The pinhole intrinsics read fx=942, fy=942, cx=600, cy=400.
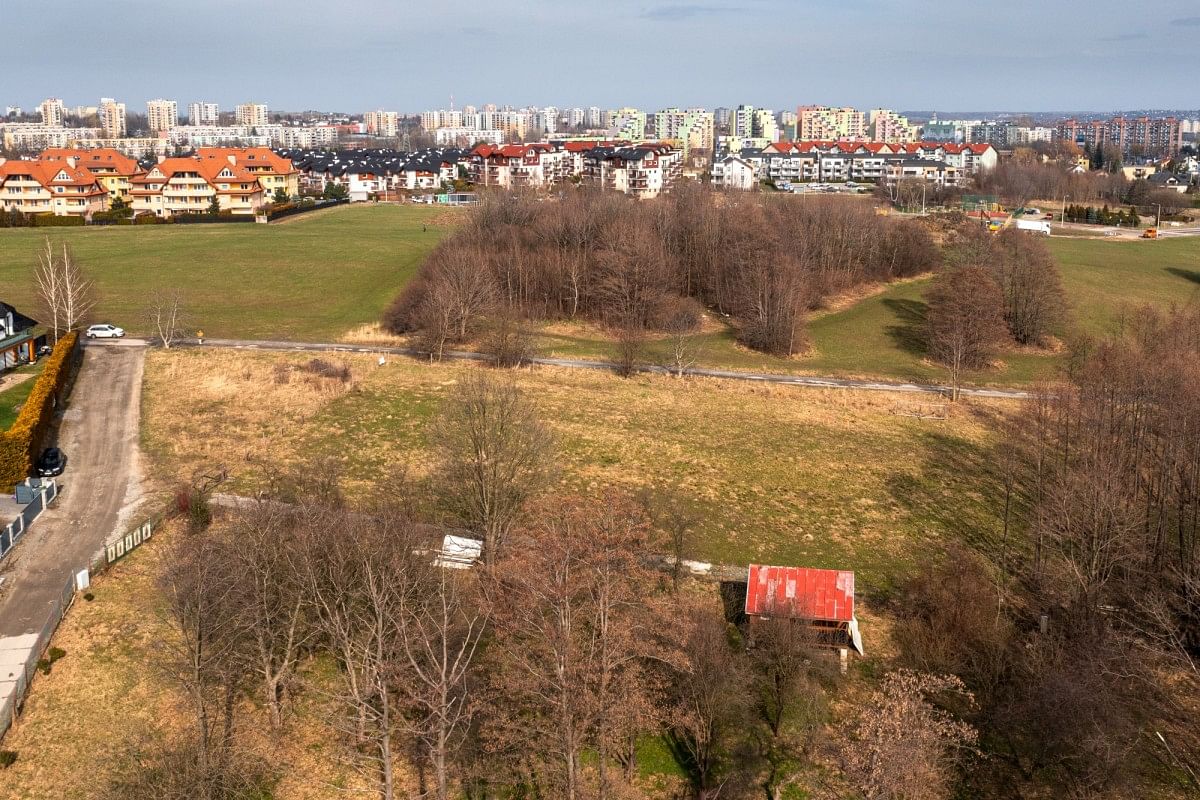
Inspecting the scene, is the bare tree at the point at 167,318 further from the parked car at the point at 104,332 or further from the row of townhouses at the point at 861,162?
the row of townhouses at the point at 861,162

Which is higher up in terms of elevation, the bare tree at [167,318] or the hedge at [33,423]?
the bare tree at [167,318]

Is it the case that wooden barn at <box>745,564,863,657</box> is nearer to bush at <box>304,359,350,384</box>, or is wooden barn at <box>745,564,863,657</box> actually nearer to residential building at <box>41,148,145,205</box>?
bush at <box>304,359,350,384</box>

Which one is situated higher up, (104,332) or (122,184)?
(122,184)

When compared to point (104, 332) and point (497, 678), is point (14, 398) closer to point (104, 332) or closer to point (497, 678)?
point (104, 332)

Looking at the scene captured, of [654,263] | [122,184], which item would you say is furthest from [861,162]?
[122,184]

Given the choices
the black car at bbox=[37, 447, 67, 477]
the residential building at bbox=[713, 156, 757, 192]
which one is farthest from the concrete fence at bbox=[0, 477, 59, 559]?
the residential building at bbox=[713, 156, 757, 192]

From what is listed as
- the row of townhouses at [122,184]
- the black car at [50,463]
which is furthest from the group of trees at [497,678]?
the row of townhouses at [122,184]

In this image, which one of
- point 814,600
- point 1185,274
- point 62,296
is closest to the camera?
point 814,600
